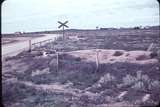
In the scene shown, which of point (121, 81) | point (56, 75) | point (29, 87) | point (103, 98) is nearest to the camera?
point (103, 98)

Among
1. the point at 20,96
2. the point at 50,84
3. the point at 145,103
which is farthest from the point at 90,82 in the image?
the point at 145,103

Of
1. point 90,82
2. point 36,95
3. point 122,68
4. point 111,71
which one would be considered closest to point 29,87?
point 36,95

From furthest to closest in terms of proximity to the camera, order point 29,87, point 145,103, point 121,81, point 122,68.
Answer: point 122,68, point 121,81, point 29,87, point 145,103

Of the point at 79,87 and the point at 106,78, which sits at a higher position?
the point at 106,78

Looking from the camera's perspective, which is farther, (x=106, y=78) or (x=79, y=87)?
(x=106, y=78)

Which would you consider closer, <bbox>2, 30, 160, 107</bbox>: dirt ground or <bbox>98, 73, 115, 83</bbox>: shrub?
<bbox>2, 30, 160, 107</bbox>: dirt ground

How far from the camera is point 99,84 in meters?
8.41

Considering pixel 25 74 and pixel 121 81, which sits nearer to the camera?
pixel 121 81

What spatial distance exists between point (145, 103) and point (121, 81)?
9.66 feet

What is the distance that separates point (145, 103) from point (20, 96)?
3.03 metres

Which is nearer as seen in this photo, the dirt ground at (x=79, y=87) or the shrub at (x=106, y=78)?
the dirt ground at (x=79, y=87)

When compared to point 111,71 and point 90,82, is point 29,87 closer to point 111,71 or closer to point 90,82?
point 90,82

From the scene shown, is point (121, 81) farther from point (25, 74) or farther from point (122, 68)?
point (25, 74)

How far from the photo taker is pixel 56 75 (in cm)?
1016
